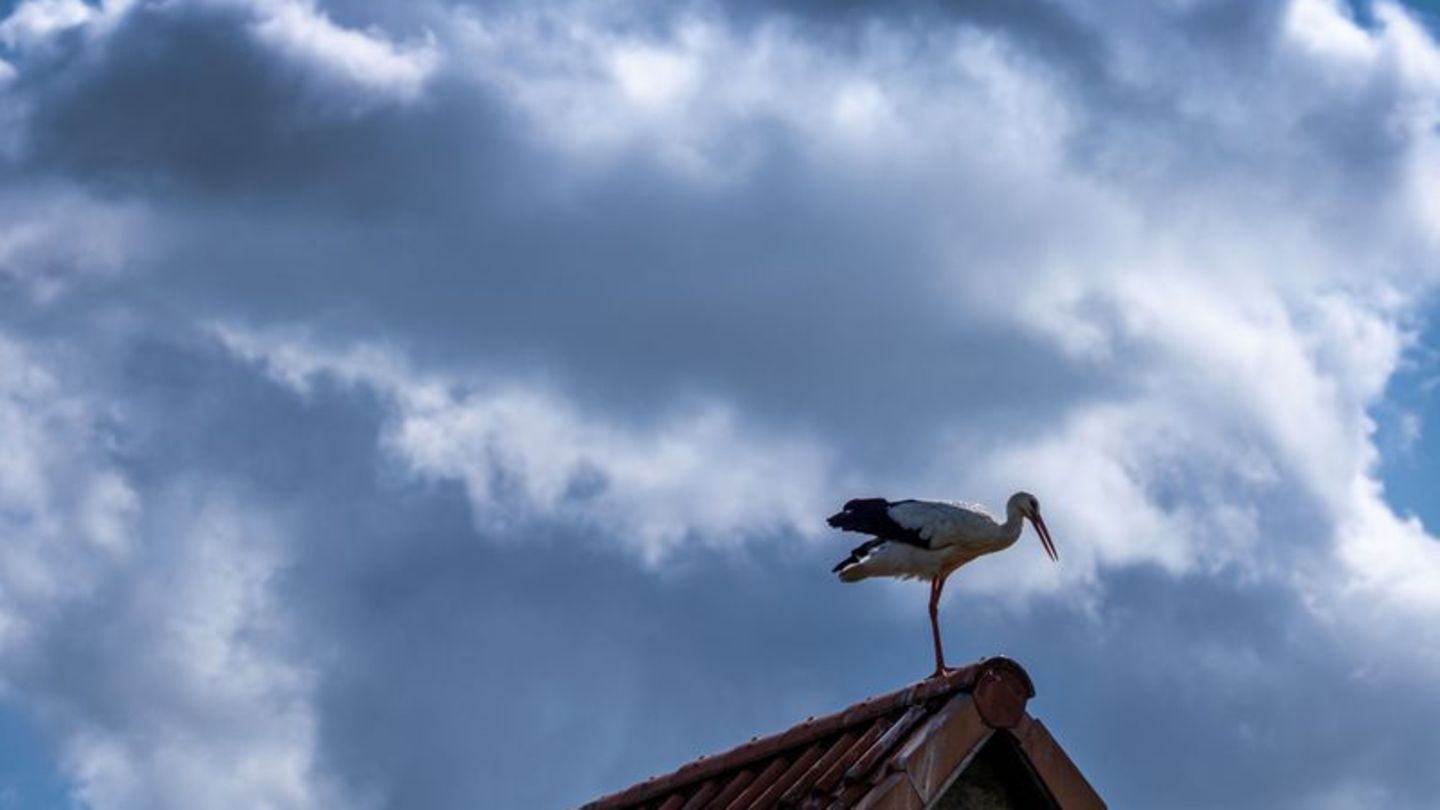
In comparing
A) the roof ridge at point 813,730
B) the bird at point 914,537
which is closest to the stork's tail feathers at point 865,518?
the bird at point 914,537

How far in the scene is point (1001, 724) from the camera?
8.85 m

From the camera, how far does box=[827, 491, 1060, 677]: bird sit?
14.7 meters

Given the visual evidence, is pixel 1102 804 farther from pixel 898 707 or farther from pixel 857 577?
pixel 857 577

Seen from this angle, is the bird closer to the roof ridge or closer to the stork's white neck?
the stork's white neck

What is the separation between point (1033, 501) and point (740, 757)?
6104mm

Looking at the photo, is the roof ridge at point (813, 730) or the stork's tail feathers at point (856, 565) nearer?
the roof ridge at point (813, 730)

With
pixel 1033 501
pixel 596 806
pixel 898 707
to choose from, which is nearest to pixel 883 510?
pixel 1033 501

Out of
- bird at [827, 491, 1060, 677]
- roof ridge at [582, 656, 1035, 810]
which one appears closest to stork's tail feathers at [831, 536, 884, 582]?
bird at [827, 491, 1060, 677]

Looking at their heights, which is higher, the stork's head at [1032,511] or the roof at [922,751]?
the stork's head at [1032,511]

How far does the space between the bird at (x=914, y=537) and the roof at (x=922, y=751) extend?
5.05 metres

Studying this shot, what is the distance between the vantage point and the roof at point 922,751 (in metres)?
8.61

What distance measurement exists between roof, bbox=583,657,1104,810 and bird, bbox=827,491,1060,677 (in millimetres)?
5052

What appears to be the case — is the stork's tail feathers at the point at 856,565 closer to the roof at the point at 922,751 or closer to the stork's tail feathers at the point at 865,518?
the stork's tail feathers at the point at 865,518

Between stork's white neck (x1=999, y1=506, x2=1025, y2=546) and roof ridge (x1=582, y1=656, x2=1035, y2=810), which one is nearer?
roof ridge (x1=582, y1=656, x2=1035, y2=810)
